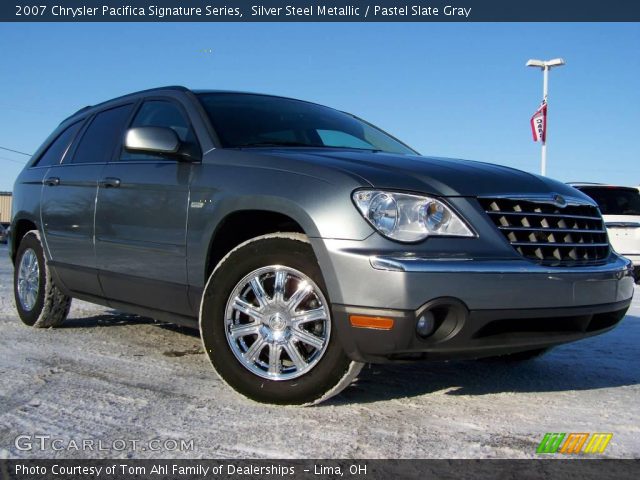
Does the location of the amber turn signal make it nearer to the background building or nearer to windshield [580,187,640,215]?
windshield [580,187,640,215]

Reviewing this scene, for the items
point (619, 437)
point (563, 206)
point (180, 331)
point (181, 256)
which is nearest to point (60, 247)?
point (180, 331)

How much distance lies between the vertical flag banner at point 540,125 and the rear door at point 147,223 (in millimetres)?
17995

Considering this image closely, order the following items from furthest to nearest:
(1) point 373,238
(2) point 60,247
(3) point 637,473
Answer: (2) point 60,247
(1) point 373,238
(3) point 637,473

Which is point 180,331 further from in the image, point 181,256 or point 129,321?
point 181,256

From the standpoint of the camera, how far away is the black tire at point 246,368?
2.96 m

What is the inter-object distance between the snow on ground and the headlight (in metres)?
0.81

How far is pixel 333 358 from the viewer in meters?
A: 2.94

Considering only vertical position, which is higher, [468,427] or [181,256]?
[181,256]

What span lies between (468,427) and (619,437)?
0.61 m

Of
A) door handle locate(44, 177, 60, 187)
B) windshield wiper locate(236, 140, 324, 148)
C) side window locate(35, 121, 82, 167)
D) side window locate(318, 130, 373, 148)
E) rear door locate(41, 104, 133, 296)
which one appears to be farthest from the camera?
side window locate(35, 121, 82, 167)

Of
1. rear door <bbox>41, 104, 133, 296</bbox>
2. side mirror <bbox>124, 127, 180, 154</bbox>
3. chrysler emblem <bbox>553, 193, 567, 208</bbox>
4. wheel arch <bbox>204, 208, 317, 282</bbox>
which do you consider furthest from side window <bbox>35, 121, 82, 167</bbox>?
chrysler emblem <bbox>553, 193, 567, 208</bbox>

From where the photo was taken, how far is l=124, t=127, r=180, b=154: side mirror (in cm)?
367

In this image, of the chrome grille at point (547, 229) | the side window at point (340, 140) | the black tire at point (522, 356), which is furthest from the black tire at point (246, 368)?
the black tire at point (522, 356)

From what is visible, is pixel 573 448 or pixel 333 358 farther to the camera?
pixel 333 358
